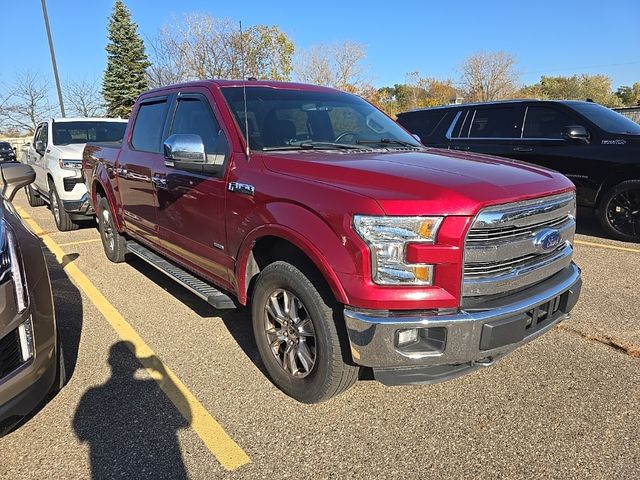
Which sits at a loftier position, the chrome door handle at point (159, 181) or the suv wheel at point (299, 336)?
the chrome door handle at point (159, 181)

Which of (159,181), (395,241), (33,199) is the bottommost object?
(33,199)

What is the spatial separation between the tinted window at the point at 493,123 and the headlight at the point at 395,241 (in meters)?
5.88

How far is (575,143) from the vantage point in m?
6.75

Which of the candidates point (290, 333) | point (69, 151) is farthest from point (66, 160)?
point (290, 333)

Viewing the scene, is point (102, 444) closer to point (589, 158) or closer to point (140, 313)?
point (140, 313)

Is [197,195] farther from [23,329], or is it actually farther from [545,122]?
[545,122]

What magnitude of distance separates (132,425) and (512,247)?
229 cm

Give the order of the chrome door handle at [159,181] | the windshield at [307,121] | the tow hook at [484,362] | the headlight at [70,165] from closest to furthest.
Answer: the tow hook at [484,362] → the windshield at [307,121] → the chrome door handle at [159,181] → the headlight at [70,165]

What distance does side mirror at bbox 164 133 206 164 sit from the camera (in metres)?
3.12

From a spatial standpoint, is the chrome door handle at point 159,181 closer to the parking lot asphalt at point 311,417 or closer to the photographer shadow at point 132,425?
the parking lot asphalt at point 311,417

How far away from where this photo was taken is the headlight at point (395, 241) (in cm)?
228

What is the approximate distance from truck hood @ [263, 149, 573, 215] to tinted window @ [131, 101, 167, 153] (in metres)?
1.82

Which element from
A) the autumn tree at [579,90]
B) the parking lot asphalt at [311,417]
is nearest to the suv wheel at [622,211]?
the parking lot asphalt at [311,417]

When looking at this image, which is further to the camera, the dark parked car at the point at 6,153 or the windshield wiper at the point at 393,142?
the dark parked car at the point at 6,153
